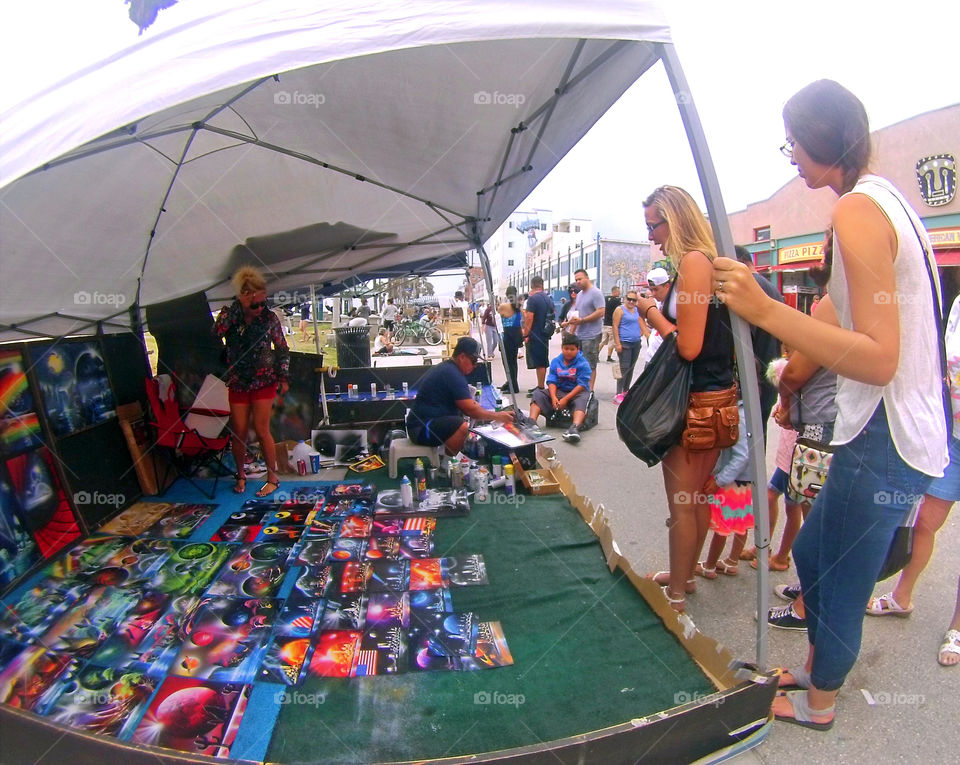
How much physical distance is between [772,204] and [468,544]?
2260cm

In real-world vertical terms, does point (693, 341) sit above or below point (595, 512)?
above

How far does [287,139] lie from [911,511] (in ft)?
13.9

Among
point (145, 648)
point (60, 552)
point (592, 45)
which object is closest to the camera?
point (145, 648)

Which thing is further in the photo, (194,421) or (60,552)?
(194,421)

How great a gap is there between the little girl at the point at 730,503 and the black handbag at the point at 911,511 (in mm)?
653

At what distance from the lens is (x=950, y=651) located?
92.1 inches

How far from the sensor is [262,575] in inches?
123

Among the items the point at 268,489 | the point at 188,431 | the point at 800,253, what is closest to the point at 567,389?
the point at 268,489

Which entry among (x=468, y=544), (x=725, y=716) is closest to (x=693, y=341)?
(x=725, y=716)

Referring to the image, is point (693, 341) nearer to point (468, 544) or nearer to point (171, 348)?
point (468, 544)

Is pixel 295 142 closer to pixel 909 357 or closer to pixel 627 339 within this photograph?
pixel 909 357

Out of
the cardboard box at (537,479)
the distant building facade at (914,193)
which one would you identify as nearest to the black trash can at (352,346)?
the cardboard box at (537,479)

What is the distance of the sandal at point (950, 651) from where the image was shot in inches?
91.4

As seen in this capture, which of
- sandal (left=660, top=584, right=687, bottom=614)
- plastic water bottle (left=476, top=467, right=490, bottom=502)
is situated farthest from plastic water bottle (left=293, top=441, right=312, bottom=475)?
sandal (left=660, top=584, right=687, bottom=614)
